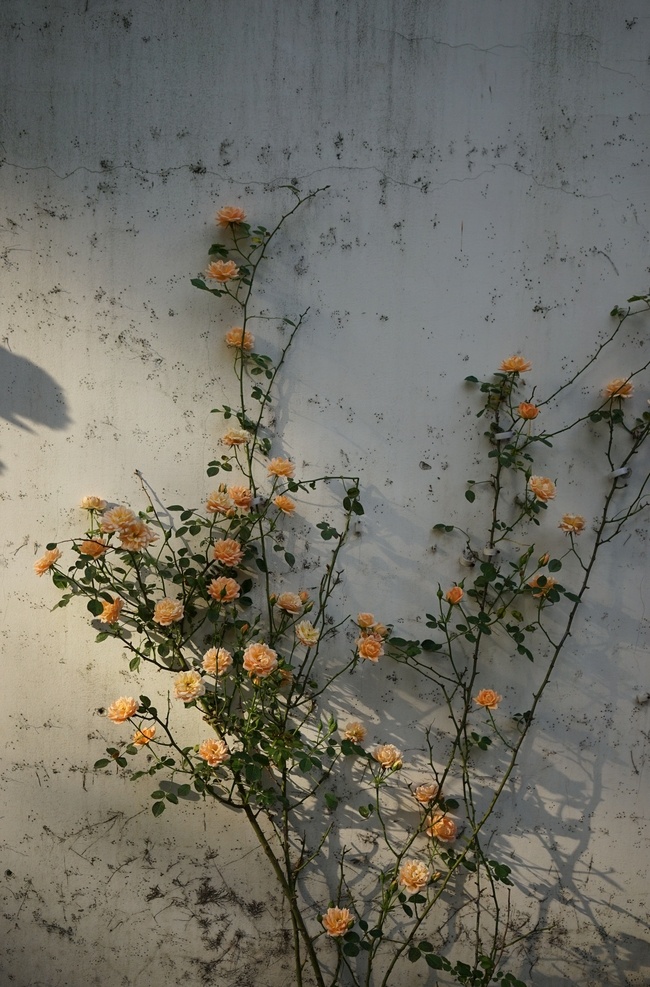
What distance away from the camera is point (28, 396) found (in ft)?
5.44

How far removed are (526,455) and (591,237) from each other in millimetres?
521

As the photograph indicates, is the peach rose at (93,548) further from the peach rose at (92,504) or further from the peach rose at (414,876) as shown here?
the peach rose at (414,876)

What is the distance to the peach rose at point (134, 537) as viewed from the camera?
1534 mm

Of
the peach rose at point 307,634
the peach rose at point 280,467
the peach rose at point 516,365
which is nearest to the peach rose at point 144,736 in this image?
the peach rose at point 307,634

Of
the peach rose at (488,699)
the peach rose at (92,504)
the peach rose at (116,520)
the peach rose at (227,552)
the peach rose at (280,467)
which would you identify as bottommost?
the peach rose at (116,520)

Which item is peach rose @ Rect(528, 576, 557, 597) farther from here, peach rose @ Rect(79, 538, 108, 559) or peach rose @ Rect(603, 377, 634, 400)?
peach rose @ Rect(79, 538, 108, 559)

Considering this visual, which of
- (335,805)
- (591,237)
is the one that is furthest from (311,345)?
(335,805)

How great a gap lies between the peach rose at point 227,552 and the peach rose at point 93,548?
24cm

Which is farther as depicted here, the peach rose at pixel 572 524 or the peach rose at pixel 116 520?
Answer: the peach rose at pixel 572 524

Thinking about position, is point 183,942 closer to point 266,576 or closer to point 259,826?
point 259,826

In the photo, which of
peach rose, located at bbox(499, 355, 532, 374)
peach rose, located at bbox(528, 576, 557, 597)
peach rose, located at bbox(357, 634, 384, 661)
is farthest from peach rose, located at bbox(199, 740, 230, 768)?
peach rose, located at bbox(499, 355, 532, 374)

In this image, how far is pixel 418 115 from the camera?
1.65 meters

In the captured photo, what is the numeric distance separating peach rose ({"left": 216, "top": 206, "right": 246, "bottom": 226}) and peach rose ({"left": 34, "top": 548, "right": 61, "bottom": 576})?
79 centimetres

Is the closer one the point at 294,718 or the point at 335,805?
the point at 335,805
